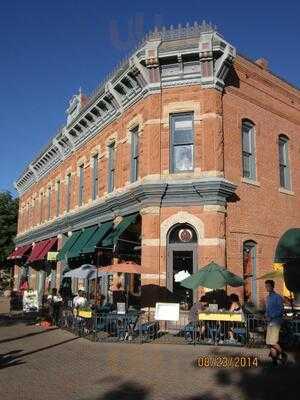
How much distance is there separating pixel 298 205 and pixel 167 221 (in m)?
6.84

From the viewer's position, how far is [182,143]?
675 inches

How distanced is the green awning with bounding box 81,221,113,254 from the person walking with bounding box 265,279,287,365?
9825mm

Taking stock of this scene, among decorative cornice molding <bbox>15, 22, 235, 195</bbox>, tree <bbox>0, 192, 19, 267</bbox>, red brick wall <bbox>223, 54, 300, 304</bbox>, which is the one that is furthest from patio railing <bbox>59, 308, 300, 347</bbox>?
tree <bbox>0, 192, 19, 267</bbox>

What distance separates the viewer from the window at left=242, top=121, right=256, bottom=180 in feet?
59.6

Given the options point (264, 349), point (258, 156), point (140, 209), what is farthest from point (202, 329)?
point (258, 156)

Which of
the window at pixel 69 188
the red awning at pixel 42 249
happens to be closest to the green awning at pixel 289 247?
the window at pixel 69 188

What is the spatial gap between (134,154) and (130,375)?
428 inches

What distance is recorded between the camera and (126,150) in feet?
63.5

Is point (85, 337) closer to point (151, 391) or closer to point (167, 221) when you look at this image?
point (167, 221)

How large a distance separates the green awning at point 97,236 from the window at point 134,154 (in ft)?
8.05

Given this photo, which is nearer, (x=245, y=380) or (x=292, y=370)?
(x=245, y=380)

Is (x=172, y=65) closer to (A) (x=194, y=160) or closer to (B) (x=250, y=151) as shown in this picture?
(A) (x=194, y=160)
